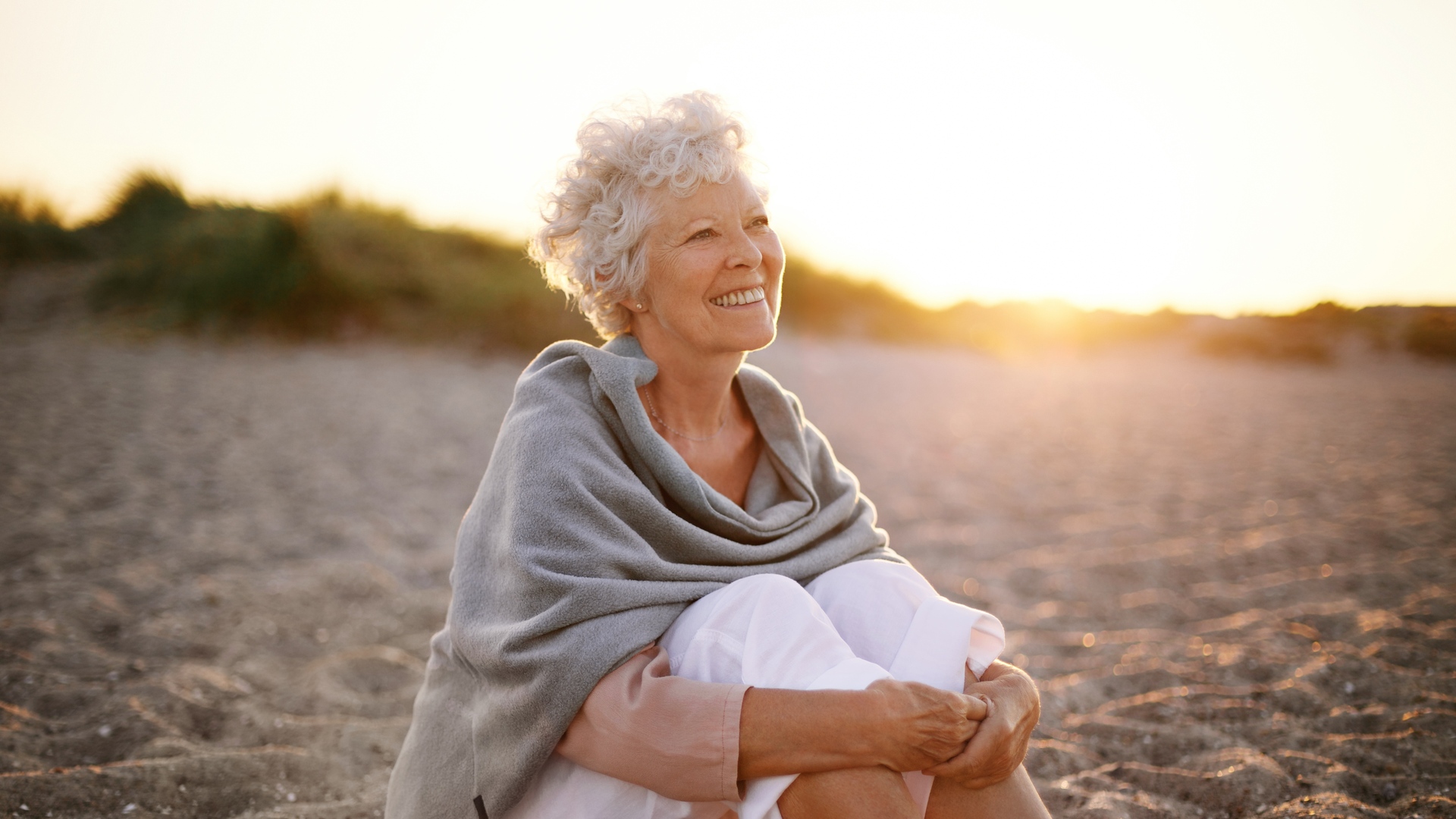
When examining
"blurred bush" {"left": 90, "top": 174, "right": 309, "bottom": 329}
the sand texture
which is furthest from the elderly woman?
"blurred bush" {"left": 90, "top": 174, "right": 309, "bottom": 329}

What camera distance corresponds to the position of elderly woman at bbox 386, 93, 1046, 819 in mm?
1375

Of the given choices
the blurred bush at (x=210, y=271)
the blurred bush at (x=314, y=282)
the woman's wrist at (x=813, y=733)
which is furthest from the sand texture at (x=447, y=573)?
the blurred bush at (x=314, y=282)

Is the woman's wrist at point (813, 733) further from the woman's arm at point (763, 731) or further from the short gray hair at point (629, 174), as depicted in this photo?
the short gray hair at point (629, 174)

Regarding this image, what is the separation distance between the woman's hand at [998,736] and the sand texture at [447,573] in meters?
0.92

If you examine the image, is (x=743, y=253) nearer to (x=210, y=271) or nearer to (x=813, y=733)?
(x=813, y=733)

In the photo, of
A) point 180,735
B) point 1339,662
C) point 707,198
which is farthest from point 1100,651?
point 180,735

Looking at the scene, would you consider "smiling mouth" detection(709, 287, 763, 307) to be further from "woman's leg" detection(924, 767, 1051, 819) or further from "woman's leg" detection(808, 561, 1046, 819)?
"woman's leg" detection(924, 767, 1051, 819)

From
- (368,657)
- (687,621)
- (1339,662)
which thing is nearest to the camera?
(687,621)

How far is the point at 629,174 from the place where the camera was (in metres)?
1.89

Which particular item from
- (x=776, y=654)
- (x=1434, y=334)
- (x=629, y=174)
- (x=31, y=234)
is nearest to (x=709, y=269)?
(x=629, y=174)

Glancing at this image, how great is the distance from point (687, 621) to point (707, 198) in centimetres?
97

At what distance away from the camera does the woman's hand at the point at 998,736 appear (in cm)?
139

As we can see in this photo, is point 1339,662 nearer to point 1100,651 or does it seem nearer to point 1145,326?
point 1100,651

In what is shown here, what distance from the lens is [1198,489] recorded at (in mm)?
6090
